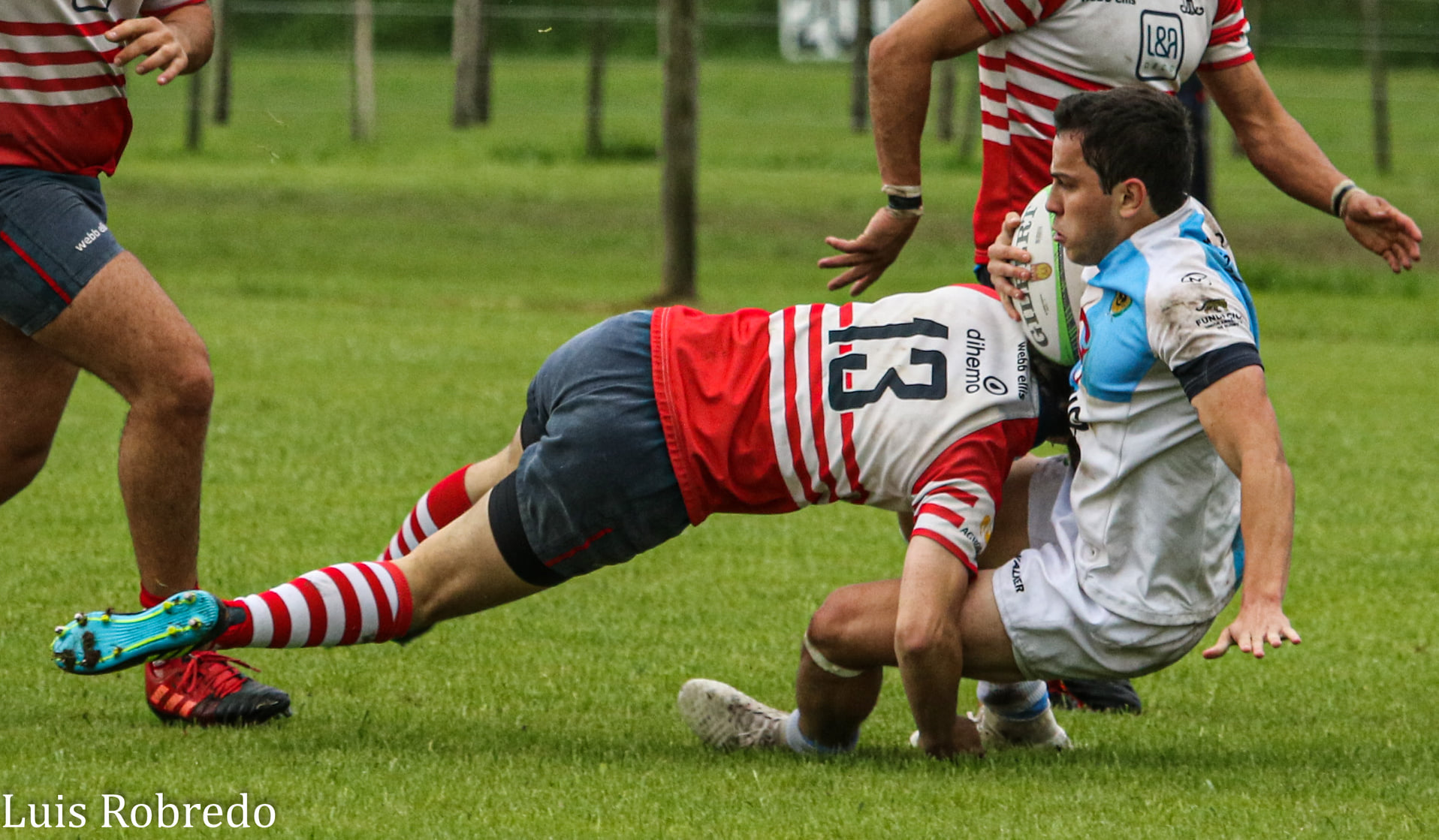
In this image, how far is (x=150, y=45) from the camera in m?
4.58

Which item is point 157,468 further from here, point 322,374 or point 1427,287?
point 1427,287

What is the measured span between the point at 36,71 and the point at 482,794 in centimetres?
197

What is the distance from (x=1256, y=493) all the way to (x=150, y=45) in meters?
2.57

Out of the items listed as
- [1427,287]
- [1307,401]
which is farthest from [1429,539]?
[1427,287]

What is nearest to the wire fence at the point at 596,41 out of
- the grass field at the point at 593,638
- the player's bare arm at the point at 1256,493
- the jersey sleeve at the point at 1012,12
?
the grass field at the point at 593,638

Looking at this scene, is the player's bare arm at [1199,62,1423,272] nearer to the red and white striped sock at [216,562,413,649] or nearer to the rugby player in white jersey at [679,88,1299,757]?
the rugby player in white jersey at [679,88,1299,757]

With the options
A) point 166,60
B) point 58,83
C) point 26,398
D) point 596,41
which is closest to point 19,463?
point 26,398

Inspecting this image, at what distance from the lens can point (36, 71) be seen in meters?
4.62

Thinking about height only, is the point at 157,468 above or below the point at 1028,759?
above

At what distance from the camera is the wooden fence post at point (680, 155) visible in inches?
626

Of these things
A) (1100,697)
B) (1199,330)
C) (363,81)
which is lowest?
(363,81)

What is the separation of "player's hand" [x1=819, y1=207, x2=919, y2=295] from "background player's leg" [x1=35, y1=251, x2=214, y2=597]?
157 cm

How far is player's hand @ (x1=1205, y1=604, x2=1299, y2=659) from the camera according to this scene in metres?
3.51

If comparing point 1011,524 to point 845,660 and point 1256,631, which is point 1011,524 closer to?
point 845,660
